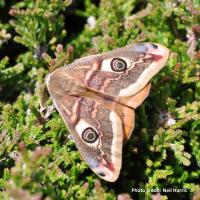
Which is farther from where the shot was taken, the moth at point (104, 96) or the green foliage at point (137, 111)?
the green foliage at point (137, 111)

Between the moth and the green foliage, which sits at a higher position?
the moth

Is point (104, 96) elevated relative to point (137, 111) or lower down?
elevated

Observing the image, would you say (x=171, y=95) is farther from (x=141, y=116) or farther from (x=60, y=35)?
(x=60, y=35)

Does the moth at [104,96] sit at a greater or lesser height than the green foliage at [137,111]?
greater

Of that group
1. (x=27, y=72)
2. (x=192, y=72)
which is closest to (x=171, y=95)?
(x=192, y=72)

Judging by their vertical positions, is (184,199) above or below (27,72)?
below
